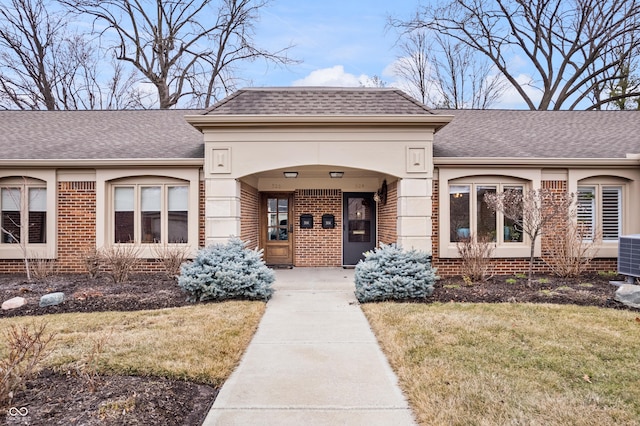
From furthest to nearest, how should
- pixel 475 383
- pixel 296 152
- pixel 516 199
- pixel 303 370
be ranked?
pixel 296 152, pixel 516 199, pixel 303 370, pixel 475 383

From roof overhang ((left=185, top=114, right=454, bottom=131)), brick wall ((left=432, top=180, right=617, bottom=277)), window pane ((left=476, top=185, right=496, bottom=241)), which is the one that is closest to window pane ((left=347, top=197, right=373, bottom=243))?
brick wall ((left=432, top=180, right=617, bottom=277))

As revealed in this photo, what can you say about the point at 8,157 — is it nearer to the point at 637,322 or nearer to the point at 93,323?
the point at 93,323

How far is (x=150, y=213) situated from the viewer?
9.85m

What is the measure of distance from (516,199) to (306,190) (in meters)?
5.51

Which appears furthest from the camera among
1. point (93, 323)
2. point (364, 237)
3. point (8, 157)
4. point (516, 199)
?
point (364, 237)

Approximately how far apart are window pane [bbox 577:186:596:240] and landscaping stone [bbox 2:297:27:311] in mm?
11659

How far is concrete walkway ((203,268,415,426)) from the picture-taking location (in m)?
3.24

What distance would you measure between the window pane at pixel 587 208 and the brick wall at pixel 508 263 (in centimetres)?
58

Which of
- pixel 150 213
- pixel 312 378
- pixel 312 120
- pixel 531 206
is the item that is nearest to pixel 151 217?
pixel 150 213

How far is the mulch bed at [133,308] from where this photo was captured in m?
3.08

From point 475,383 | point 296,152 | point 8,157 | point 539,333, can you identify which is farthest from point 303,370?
point 8,157

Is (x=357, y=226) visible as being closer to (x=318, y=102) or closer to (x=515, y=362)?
(x=318, y=102)

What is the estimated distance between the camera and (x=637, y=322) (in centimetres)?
562

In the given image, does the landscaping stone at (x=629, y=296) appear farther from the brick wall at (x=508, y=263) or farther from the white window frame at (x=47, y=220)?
the white window frame at (x=47, y=220)
